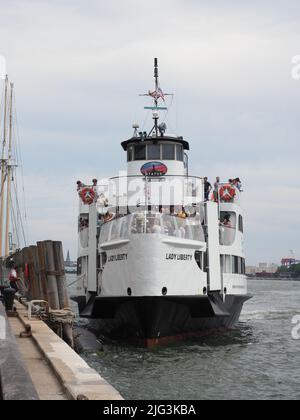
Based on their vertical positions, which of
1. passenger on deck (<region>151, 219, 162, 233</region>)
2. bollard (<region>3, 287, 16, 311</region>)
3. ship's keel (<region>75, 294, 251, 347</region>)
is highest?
passenger on deck (<region>151, 219, 162, 233</region>)

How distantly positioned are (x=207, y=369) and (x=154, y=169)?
36.6 feet

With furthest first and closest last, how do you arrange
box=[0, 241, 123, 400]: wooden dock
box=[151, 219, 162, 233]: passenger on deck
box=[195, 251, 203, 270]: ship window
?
box=[195, 251, 203, 270]: ship window, box=[151, 219, 162, 233]: passenger on deck, box=[0, 241, 123, 400]: wooden dock

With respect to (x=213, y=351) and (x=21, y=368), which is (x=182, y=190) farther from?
(x=21, y=368)

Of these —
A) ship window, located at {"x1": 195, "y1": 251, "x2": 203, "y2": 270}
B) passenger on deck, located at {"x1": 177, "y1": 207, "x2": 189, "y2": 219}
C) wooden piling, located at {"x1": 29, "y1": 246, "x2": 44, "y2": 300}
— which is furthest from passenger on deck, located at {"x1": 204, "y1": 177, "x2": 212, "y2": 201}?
wooden piling, located at {"x1": 29, "y1": 246, "x2": 44, "y2": 300}

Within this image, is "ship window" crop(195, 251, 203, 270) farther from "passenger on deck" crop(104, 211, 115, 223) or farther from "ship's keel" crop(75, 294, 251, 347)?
"passenger on deck" crop(104, 211, 115, 223)

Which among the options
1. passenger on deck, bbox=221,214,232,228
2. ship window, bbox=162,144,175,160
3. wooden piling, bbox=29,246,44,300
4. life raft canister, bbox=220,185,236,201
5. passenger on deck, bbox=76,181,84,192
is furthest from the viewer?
passenger on deck, bbox=76,181,84,192

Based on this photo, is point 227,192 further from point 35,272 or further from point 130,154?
point 35,272

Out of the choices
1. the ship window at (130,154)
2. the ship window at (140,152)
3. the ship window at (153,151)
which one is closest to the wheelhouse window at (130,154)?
the ship window at (130,154)

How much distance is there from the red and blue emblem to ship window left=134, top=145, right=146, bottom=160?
57 cm

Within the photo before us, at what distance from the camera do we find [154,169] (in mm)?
25500

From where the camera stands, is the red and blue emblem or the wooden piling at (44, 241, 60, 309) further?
the red and blue emblem

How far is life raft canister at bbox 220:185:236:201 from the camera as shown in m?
25.7

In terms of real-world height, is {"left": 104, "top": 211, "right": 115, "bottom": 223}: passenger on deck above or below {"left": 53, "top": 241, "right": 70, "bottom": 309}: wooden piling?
above
